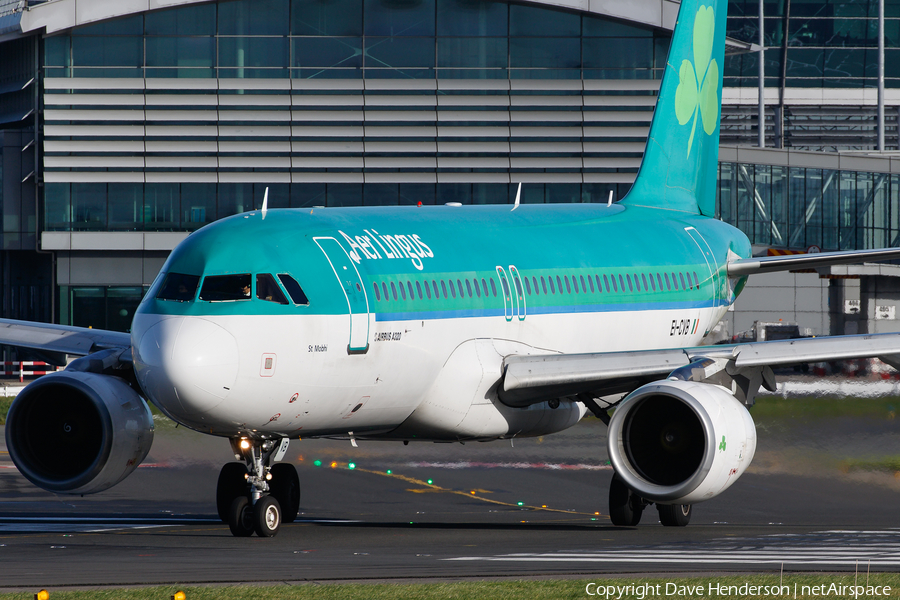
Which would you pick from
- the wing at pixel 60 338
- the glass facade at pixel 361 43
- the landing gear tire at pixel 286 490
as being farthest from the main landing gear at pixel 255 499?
the glass facade at pixel 361 43

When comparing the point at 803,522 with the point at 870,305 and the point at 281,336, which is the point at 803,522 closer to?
the point at 281,336

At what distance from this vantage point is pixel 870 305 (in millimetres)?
56594

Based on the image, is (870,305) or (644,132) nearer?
(644,132)

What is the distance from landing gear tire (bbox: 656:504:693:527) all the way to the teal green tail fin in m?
8.35

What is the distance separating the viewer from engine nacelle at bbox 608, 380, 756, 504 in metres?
17.3

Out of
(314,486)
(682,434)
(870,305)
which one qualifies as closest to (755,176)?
(870,305)

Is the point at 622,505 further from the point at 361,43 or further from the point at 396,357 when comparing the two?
the point at 361,43

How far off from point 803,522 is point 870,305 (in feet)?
123

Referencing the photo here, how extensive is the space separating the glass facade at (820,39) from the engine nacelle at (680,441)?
78.2 meters

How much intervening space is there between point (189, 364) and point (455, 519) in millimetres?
7394

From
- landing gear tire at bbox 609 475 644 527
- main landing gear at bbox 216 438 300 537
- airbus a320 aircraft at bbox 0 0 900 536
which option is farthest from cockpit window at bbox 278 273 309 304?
landing gear tire at bbox 609 475 644 527

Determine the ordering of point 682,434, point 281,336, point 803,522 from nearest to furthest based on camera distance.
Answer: point 281,336
point 682,434
point 803,522

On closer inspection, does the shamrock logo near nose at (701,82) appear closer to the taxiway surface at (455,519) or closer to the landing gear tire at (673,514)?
the taxiway surface at (455,519)

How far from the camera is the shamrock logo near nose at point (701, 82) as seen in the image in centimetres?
2898
